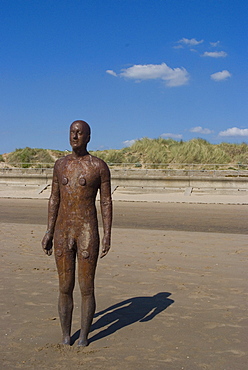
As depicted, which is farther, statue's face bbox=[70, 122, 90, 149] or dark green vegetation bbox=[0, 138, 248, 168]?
dark green vegetation bbox=[0, 138, 248, 168]

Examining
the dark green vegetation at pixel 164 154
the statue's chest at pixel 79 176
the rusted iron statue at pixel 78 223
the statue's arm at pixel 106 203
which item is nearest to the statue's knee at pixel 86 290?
the rusted iron statue at pixel 78 223

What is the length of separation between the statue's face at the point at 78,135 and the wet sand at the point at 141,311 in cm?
202

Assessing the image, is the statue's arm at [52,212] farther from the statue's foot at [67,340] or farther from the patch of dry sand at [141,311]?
the patch of dry sand at [141,311]

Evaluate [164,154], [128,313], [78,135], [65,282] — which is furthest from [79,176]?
[164,154]

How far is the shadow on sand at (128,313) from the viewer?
5367mm

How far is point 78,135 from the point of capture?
4.80 m

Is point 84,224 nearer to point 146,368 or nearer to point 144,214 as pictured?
point 146,368

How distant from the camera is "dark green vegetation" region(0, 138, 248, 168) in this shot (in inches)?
1596

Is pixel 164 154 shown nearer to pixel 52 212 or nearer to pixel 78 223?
pixel 52 212

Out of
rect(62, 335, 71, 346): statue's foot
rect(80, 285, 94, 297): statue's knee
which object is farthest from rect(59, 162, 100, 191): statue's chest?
rect(62, 335, 71, 346): statue's foot

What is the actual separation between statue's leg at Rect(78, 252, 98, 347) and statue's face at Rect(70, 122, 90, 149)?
1.11m

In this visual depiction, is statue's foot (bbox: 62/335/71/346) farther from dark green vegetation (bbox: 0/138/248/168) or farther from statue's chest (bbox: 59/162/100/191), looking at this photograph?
dark green vegetation (bbox: 0/138/248/168)

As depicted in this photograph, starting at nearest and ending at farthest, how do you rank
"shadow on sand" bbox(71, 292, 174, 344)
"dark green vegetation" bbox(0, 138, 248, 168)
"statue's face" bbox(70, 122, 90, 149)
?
1. "statue's face" bbox(70, 122, 90, 149)
2. "shadow on sand" bbox(71, 292, 174, 344)
3. "dark green vegetation" bbox(0, 138, 248, 168)

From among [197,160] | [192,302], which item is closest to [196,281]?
[192,302]
